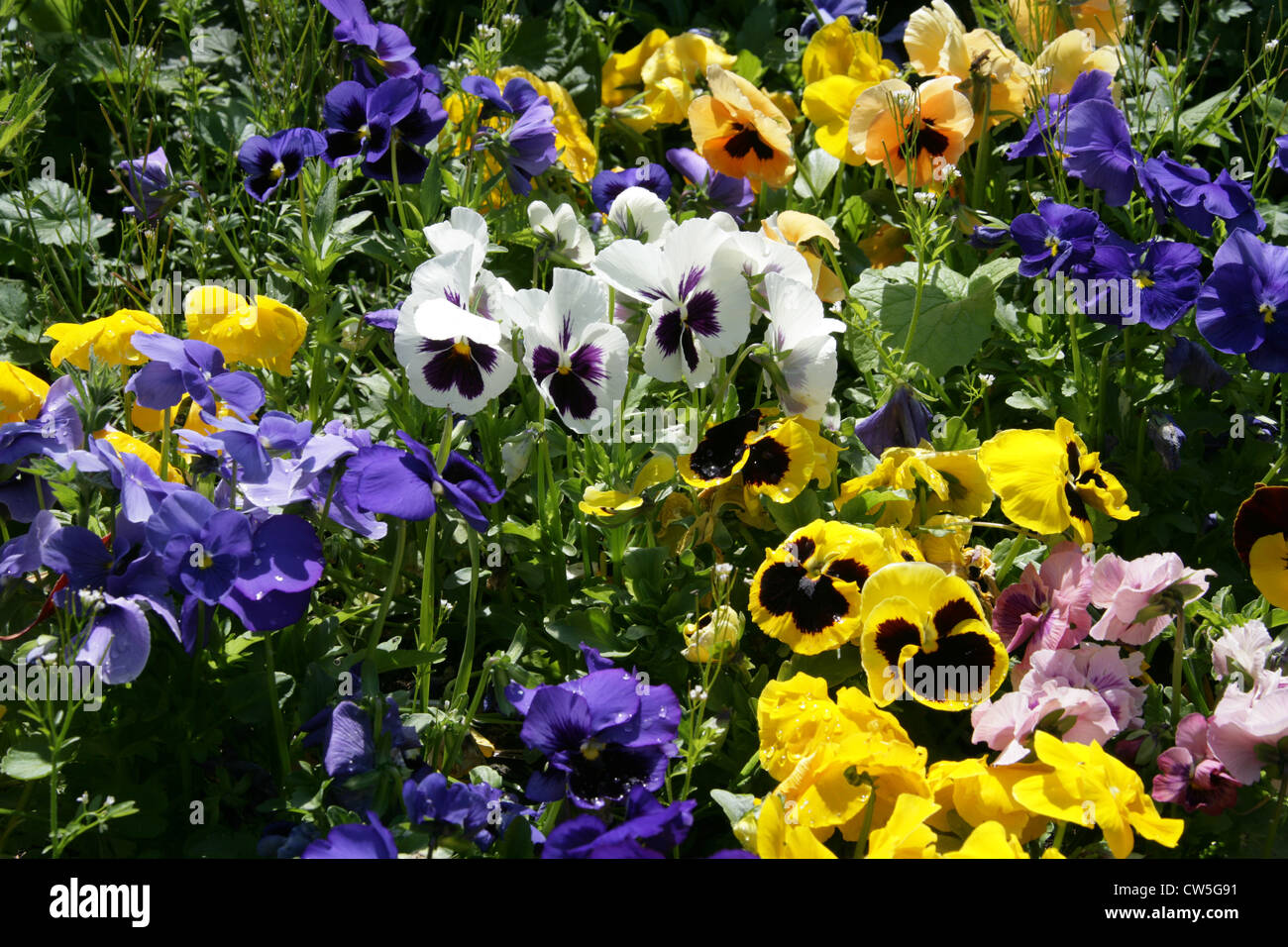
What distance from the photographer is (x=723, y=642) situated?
1.64 metres

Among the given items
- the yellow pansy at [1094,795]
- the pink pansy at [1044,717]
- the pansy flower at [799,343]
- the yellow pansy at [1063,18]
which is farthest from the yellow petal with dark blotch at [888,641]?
the yellow pansy at [1063,18]

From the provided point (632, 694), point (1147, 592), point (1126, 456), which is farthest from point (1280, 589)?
point (632, 694)

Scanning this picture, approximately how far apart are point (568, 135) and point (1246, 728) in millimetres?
1927

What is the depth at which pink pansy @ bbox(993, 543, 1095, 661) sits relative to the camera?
1.70 metres

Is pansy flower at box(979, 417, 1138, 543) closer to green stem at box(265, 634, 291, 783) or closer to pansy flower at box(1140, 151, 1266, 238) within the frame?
pansy flower at box(1140, 151, 1266, 238)

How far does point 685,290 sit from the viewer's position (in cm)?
172

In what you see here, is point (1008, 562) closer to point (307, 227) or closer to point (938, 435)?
point (938, 435)

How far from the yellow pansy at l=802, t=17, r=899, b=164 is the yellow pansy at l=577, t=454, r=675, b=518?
3.40 ft

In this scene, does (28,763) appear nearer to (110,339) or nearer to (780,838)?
(110,339)

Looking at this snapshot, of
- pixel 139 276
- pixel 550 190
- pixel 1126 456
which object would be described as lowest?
pixel 1126 456

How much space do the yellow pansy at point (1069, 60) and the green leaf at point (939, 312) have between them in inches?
20.7

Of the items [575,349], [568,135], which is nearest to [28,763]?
[575,349]
